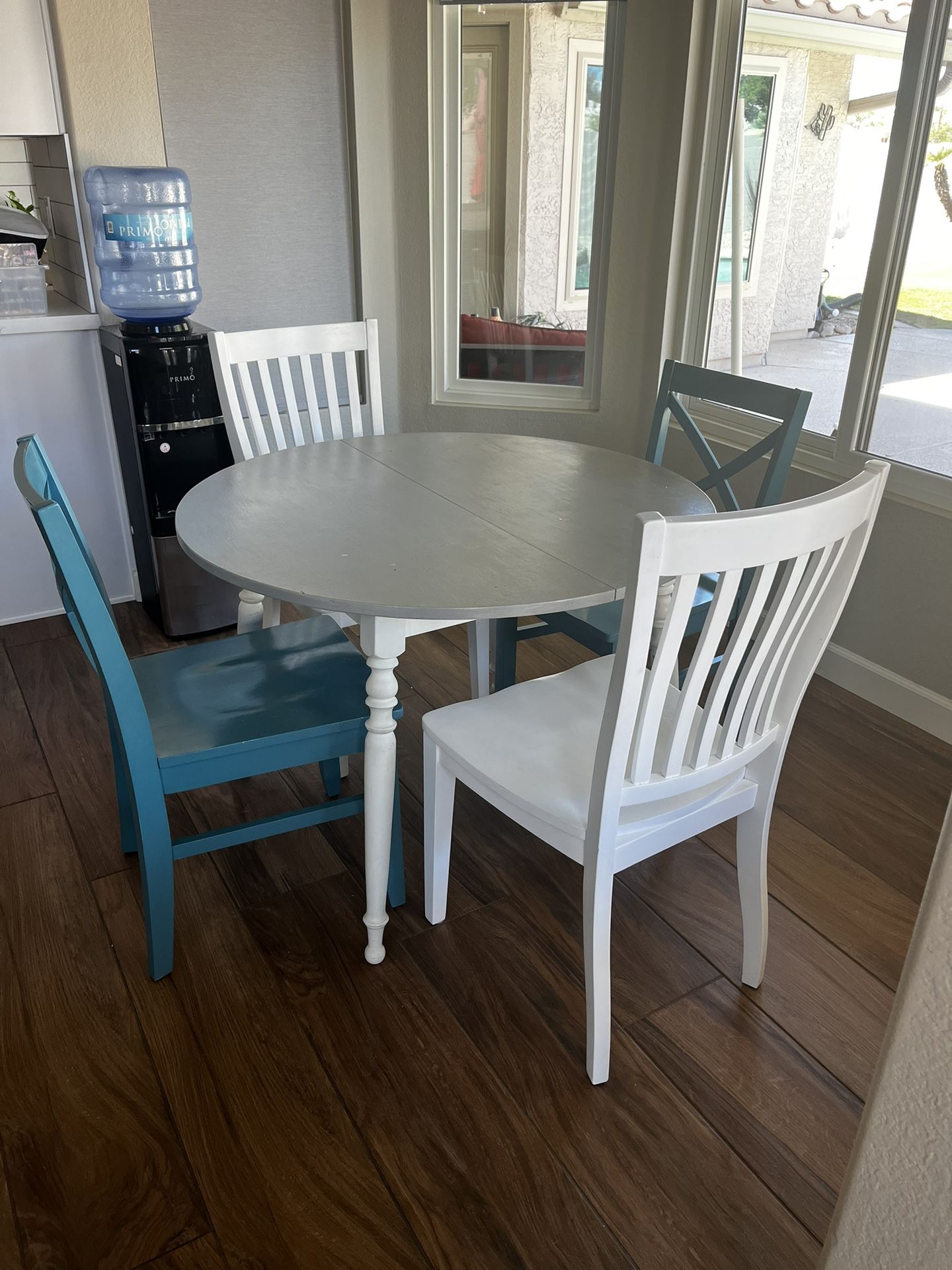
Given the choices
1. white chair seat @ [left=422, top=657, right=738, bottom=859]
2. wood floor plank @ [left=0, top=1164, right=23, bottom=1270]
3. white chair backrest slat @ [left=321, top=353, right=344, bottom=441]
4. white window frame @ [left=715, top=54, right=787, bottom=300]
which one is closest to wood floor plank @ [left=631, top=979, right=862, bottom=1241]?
white chair seat @ [left=422, top=657, right=738, bottom=859]

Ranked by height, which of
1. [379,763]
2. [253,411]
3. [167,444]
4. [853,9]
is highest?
[853,9]

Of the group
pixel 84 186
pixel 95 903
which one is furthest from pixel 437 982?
pixel 84 186

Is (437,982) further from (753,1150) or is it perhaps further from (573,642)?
(573,642)

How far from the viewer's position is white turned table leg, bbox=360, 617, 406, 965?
1564mm

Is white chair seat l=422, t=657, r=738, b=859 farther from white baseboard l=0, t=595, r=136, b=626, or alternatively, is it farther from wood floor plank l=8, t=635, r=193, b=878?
white baseboard l=0, t=595, r=136, b=626

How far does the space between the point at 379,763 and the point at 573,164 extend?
8.01 feet

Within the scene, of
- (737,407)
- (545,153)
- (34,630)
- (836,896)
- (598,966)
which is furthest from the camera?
(545,153)

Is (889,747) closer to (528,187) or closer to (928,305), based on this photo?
(928,305)

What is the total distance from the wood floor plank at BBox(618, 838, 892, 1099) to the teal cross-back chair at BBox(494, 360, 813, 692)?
0.51 m

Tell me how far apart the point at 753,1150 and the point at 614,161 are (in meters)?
2.90

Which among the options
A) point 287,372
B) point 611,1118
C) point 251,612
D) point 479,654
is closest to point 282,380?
point 287,372

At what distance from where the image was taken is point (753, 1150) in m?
1.43

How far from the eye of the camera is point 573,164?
3.17 m

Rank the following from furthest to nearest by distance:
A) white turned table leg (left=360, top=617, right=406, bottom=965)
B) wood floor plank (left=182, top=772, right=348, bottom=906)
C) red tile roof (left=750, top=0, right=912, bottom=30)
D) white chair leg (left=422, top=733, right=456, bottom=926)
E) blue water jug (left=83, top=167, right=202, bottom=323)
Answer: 1. blue water jug (left=83, top=167, right=202, bottom=323)
2. red tile roof (left=750, top=0, right=912, bottom=30)
3. wood floor plank (left=182, top=772, right=348, bottom=906)
4. white chair leg (left=422, top=733, right=456, bottom=926)
5. white turned table leg (left=360, top=617, right=406, bottom=965)
